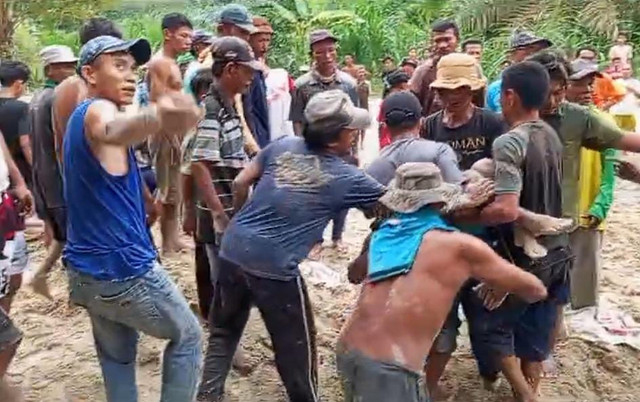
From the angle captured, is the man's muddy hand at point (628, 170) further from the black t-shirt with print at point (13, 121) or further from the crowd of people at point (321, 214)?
the black t-shirt with print at point (13, 121)

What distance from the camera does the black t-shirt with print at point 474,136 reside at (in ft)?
A: 16.5

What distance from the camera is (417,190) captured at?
149 inches

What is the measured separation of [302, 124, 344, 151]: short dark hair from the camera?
4.38m

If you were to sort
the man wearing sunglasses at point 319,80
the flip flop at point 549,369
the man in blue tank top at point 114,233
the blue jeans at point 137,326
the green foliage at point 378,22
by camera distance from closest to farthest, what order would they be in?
the man in blue tank top at point 114,233 < the blue jeans at point 137,326 < the flip flop at point 549,369 < the man wearing sunglasses at point 319,80 < the green foliage at point 378,22

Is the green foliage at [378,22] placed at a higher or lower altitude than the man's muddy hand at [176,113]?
lower

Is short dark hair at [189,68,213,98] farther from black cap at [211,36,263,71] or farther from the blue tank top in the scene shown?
the blue tank top

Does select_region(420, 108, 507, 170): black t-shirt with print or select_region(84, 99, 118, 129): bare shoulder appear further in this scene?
select_region(420, 108, 507, 170): black t-shirt with print

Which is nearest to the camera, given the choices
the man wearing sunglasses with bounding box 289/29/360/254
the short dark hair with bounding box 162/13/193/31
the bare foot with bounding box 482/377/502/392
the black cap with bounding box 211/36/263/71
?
the black cap with bounding box 211/36/263/71

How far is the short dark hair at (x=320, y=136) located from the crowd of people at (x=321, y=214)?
0.4 inches

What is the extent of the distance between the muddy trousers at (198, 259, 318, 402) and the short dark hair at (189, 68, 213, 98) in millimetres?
1327

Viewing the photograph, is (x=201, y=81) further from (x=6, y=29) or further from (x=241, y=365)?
(x=6, y=29)

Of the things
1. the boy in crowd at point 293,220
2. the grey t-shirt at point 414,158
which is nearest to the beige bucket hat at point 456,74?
the grey t-shirt at point 414,158

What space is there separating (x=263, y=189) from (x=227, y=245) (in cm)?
32

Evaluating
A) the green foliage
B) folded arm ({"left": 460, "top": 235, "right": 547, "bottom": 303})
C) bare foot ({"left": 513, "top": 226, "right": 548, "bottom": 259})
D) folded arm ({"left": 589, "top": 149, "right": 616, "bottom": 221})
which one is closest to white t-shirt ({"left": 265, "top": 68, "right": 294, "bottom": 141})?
folded arm ({"left": 589, "top": 149, "right": 616, "bottom": 221})
